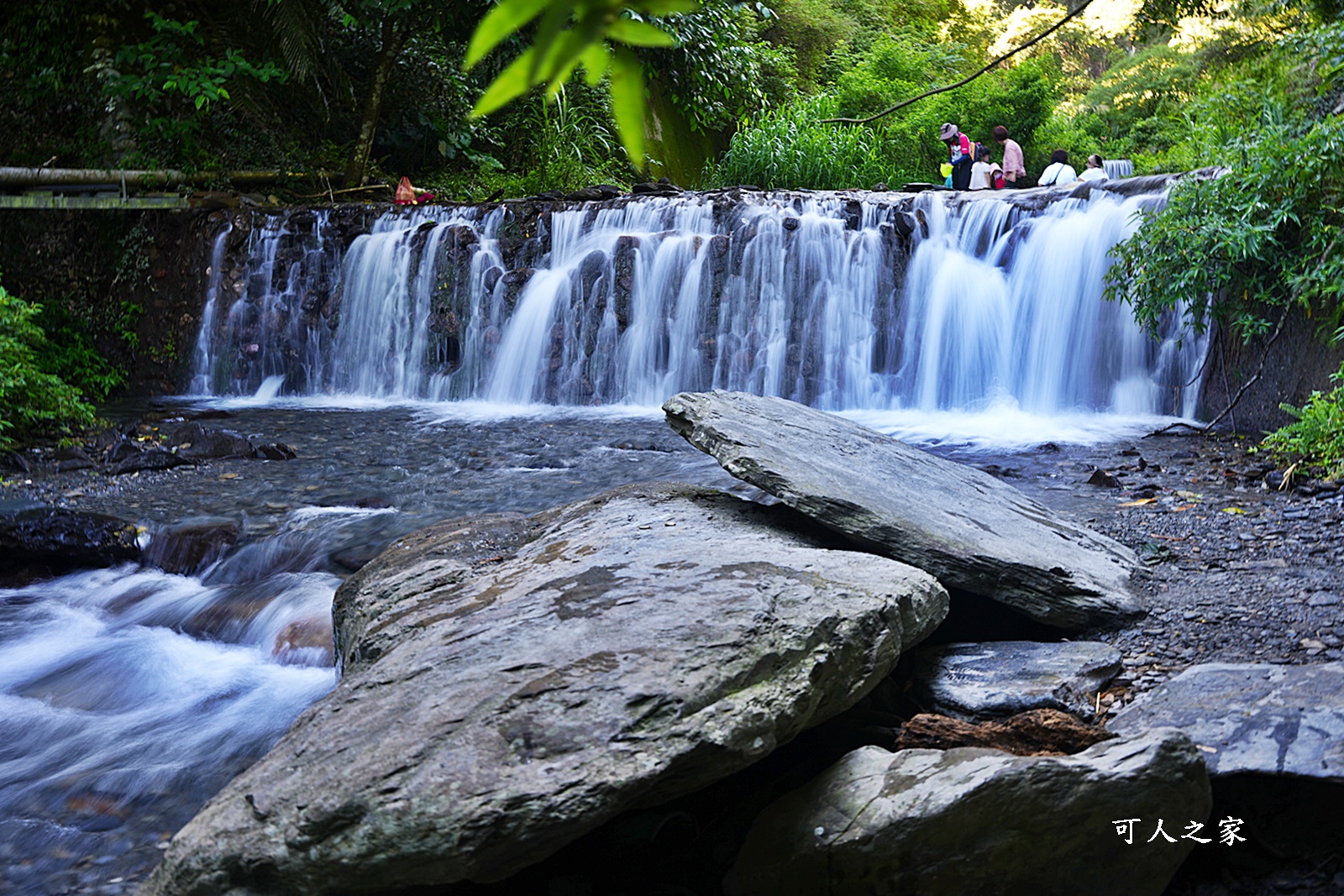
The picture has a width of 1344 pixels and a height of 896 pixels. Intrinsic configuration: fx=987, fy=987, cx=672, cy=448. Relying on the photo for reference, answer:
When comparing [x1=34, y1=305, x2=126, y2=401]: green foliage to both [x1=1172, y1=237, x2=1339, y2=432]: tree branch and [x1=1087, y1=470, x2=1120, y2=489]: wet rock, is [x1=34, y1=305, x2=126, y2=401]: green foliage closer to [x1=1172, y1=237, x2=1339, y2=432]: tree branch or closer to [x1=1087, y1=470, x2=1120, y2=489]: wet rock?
[x1=1087, y1=470, x2=1120, y2=489]: wet rock

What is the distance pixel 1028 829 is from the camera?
1.91 meters

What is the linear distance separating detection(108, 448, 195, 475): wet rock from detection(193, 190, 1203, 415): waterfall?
387 cm

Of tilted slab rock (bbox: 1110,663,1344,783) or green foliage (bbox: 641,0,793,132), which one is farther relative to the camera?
green foliage (bbox: 641,0,793,132)

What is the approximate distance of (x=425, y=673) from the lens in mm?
2174

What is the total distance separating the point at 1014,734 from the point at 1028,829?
1.67 feet

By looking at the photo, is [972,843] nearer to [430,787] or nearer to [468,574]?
[430,787]

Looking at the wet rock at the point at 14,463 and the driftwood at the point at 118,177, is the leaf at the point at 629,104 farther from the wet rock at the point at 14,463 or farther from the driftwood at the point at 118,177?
the driftwood at the point at 118,177

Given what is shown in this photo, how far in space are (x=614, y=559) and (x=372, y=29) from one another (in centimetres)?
1313

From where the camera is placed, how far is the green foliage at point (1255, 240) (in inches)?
236

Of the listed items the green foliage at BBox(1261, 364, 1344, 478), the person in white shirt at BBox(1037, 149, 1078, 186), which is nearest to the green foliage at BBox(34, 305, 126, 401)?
the green foliage at BBox(1261, 364, 1344, 478)

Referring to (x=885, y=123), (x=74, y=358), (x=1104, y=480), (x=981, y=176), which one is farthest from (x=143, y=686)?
(x=885, y=123)

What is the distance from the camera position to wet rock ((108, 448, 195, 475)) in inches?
251

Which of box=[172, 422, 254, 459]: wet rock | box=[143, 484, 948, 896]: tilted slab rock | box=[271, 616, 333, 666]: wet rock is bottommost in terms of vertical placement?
box=[271, 616, 333, 666]: wet rock

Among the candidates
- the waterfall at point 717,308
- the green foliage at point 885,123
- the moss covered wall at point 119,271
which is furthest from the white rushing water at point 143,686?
the green foliage at point 885,123
